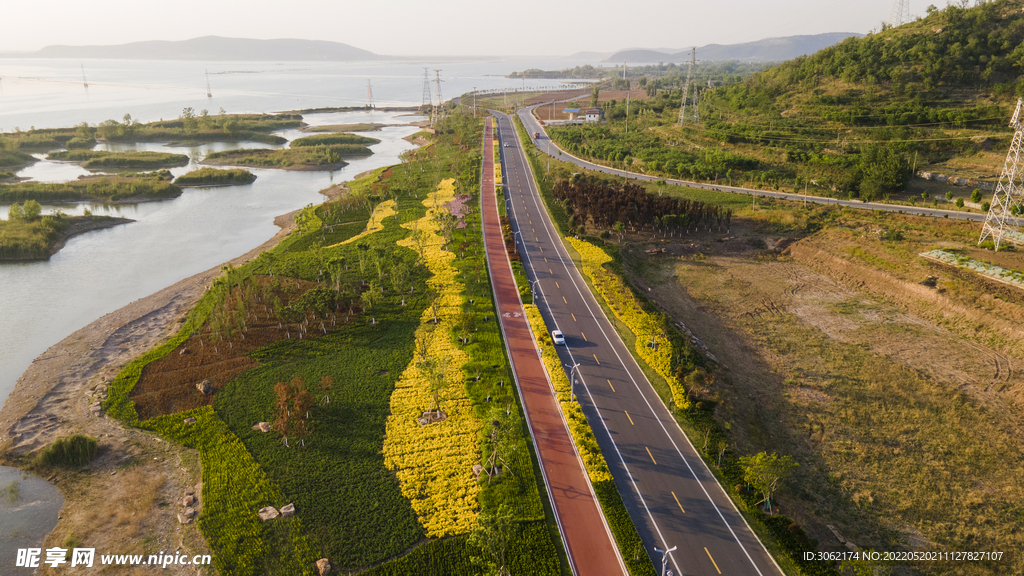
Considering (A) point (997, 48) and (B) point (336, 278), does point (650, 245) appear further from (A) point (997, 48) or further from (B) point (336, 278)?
(A) point (997, 48)

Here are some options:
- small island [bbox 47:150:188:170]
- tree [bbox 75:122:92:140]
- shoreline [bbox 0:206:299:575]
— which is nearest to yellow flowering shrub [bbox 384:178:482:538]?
shoreline [bbox 0:206:299:575]

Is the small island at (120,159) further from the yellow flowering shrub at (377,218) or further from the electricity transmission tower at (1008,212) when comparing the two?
the electricity transmission tower at (1008,212)

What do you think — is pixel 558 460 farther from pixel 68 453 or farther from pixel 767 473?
pixel 68 453

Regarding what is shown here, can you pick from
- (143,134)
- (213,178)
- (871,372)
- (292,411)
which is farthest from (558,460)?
(143,134)

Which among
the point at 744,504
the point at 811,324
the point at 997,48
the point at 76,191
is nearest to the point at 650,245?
the point at 811,324

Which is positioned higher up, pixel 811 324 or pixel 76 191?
pixel 76 191
